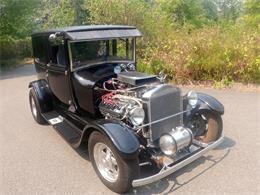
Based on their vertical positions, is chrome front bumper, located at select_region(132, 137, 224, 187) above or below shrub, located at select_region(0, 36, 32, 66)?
above

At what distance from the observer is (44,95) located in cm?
586

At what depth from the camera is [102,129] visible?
3.51m

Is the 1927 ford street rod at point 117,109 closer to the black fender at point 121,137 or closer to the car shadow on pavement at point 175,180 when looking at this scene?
the black fender at point 121,137

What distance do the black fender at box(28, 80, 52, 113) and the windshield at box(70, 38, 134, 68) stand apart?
1.51 meters

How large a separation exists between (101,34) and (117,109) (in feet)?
4.70

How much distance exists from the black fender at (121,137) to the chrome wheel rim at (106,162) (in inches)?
9.0

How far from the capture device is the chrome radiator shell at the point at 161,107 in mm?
3729

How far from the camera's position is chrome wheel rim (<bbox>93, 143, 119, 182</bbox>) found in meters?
3.59

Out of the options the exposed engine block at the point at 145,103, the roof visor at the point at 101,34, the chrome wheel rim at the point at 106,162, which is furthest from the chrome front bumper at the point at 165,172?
the roof visor at the point at 101,34

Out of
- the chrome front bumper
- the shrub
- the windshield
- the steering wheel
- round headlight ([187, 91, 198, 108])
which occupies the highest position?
the windshield

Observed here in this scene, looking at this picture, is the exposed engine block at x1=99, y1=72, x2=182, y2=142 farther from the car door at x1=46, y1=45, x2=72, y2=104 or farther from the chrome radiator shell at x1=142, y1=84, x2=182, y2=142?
the car door at x1=46, y1=45, x2=72, y2=104

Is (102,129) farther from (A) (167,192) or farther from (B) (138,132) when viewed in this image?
(A) (167,192)

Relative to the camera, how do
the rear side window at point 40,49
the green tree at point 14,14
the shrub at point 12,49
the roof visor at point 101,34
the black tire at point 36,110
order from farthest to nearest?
the shrub at point 12,49
the green tree at point 14,14
the black tire at point 36,110
the rear side window at point 40,49
the roof visor at point 101,34

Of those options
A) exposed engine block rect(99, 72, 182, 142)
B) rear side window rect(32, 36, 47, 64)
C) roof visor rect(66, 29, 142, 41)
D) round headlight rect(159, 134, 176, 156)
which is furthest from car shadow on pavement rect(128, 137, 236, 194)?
rear side window rect(32, 36, 47, 64)
